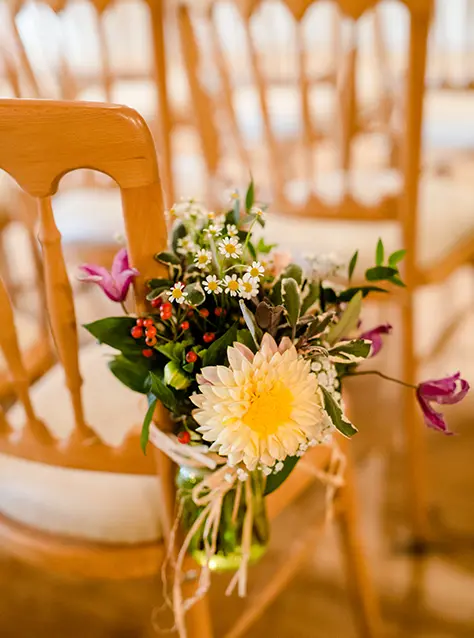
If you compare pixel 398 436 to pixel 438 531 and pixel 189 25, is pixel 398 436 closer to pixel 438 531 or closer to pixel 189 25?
pixel 438 531

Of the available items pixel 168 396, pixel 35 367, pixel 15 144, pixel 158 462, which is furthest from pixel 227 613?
pixel 15 144

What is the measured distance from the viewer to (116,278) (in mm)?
546

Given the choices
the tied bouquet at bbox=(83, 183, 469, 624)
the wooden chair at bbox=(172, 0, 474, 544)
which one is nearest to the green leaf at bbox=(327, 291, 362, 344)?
the tied bouquet at bbox=(83, 183, 469, 624)

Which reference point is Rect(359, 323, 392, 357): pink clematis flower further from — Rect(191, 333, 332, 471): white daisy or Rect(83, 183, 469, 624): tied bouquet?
Rect(191, 333, 332, 471): white daisy

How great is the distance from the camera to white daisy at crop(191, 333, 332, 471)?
501mm

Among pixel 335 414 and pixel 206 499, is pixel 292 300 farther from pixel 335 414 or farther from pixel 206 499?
pixel 206 499

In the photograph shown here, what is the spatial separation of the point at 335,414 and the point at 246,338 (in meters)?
0.09

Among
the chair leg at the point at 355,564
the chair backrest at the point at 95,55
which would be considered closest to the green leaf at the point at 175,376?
the chair leg at the point at 355,564

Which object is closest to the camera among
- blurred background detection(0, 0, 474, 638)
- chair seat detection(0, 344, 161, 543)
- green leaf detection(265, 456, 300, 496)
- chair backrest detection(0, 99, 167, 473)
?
chair backrest detection(0, 99, 167, 473)

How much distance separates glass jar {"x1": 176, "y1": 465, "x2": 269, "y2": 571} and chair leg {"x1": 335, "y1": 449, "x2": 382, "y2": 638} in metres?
0.30

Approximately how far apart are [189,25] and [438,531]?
1089mm

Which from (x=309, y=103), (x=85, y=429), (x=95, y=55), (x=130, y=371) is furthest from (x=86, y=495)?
(x=95, y=55)

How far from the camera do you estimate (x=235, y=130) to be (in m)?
1.22

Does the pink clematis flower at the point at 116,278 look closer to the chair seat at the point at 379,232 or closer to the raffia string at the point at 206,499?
the raffia string at the point at 206,499
